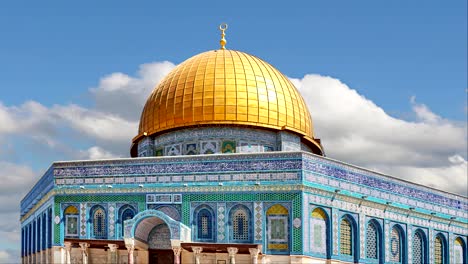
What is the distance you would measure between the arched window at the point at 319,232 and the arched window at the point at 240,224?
197 cm

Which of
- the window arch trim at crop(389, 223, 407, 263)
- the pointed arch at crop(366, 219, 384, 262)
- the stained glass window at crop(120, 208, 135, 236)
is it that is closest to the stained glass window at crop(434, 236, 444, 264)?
the window arch trim at crop(389, 223, 407, 263)

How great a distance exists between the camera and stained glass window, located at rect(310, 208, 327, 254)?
1066 inches

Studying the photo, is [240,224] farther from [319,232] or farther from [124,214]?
[124,214]

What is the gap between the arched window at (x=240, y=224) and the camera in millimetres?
27219

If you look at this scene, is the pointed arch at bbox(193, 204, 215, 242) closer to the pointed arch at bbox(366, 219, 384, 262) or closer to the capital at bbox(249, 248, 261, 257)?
the capital at bbox(249, 248, 261, 257)

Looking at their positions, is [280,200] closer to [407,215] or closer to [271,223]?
[271,223]

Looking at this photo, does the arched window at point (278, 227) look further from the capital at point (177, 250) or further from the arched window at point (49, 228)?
the arched window at point (49, 228)

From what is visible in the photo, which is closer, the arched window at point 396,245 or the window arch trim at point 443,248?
the arched window at point 396,245

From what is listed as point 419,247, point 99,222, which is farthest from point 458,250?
point 99,222

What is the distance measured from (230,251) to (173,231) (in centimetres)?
192

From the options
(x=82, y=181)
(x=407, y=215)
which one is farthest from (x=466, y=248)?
(x=82, y=181)

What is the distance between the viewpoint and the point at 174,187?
27.9 m

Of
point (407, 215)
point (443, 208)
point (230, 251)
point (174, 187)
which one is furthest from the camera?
point (443, 208)

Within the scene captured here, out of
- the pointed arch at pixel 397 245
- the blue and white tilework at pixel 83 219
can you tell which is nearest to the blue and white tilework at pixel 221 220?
the blue and white tilework at pixel 83 219
